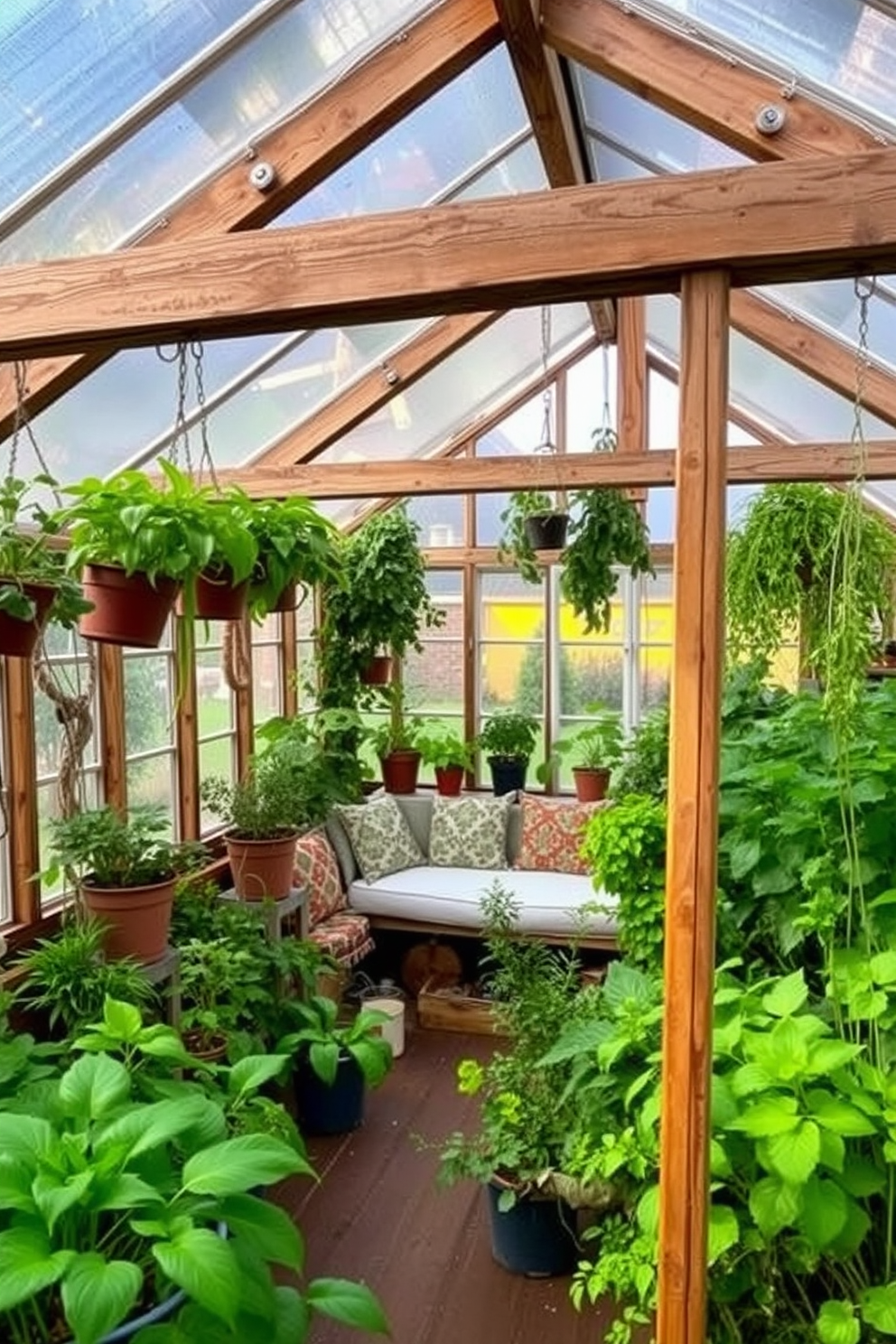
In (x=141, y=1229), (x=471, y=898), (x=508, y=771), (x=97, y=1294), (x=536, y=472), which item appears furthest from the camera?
(x=508, y=771)

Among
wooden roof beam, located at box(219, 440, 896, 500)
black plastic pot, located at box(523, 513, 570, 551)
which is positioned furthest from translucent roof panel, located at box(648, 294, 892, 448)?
black plastic pot, located at box(523, 513, 570, 551)

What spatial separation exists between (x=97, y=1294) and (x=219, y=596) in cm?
134

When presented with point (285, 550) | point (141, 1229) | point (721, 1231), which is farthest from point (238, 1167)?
point (285, 550)

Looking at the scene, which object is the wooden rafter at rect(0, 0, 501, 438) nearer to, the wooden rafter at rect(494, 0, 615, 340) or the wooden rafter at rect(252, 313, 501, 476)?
the wooden rafter at rect(494, 0, 615, 340)

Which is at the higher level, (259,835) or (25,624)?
(25,624)

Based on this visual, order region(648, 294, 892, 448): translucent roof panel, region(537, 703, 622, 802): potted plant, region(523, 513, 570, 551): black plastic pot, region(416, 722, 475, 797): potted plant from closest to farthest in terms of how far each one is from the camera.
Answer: region(523, 513, 570, 551): black plastic pot, region(648, 294, 892, 448): translucent roof panel, region(537, 703, 622, 802): potted plant, region(416, 722, 475, 797): potted plant

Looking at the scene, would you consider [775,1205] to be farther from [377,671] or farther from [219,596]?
[377,671]

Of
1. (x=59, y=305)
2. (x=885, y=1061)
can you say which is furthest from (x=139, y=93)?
(x=885, y=1061)

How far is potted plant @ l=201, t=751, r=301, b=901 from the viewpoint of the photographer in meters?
3.81

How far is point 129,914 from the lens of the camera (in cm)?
298

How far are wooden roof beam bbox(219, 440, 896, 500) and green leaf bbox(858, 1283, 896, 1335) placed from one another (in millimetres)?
2960

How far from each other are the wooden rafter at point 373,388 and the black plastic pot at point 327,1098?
2.70 meters

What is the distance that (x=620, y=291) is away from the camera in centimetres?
150

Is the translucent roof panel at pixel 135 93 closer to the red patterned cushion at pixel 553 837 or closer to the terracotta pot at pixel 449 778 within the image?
the red patterned cushion at pixel 553 837
